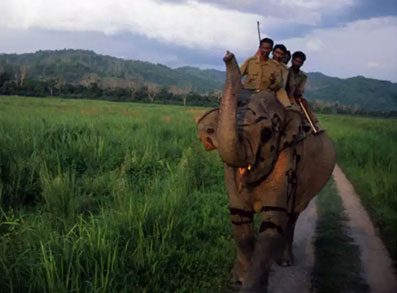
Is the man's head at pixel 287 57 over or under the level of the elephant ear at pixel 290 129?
over

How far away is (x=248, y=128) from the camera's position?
3.36 m

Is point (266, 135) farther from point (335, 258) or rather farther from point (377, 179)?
point (377, 179)

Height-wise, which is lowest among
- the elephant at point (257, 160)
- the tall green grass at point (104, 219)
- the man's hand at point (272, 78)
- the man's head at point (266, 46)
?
the tall green grass at point (104, 219)

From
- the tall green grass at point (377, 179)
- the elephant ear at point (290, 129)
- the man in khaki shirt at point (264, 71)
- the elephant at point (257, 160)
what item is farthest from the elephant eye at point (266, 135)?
the tall green grass at point (377, 179)

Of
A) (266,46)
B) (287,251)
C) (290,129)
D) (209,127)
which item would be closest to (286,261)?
(287,251)

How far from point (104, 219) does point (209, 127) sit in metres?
1.96

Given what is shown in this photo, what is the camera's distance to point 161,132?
A: 13.2 m

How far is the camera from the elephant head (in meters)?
3.11

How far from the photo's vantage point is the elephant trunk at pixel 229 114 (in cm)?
308

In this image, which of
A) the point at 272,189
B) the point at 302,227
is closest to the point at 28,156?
the point at 302,227

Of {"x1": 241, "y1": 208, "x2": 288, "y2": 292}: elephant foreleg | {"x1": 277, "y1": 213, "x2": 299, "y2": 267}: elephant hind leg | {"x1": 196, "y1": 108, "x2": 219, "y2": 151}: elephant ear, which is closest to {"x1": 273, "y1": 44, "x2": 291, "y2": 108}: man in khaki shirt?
{"x1": 196, "y1": 108, "x2": 219, "y2": 151}: elephant ear

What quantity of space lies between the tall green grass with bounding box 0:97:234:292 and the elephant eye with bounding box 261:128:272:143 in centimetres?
169

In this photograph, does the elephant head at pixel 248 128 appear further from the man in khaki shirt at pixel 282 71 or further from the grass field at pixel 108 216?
the grass field at pixel 108 216

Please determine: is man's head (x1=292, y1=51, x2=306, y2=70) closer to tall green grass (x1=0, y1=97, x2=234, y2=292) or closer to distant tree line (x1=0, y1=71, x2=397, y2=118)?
tall green grass (x1=0, y1=97, x2=234, y2=292)
